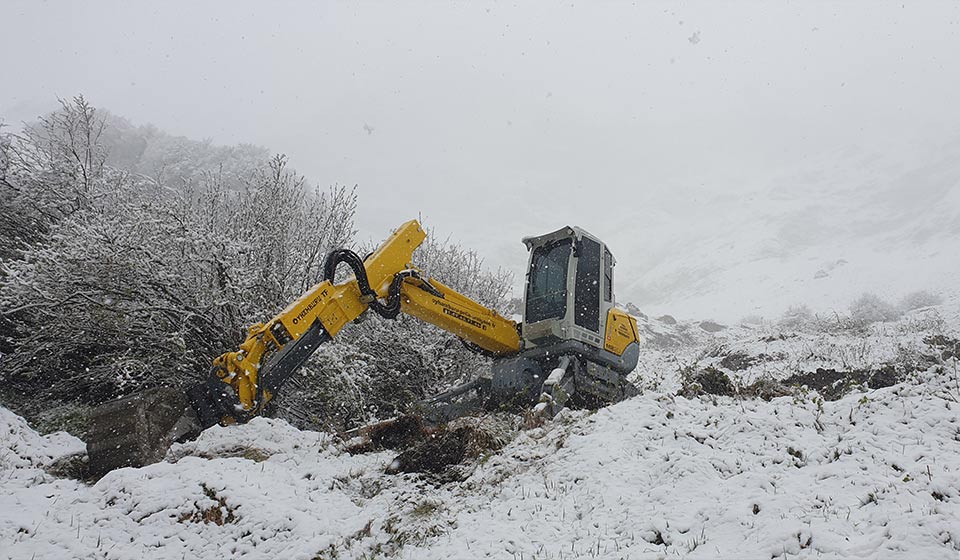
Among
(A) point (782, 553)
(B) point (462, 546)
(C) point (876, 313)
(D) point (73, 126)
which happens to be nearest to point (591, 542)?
(B) point (462, 546)

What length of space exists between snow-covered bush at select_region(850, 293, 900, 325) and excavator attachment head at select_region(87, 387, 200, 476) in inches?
1444

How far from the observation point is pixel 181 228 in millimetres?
10438

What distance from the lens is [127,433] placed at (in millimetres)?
6395

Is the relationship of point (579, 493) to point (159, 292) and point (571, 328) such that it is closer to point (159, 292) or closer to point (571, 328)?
point (571, 328)

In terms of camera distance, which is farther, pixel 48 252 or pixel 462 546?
pixel 48 252

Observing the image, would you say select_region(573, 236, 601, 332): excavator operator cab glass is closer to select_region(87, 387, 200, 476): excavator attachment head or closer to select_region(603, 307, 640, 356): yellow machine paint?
select_region(603, 307, 640, 356): yellow machine paint

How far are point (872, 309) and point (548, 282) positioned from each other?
37.0 metres

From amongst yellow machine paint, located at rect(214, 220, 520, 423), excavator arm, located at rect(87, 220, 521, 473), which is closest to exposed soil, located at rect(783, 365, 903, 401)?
yellow machine paint, located at rect(214, 220, 520, 423)

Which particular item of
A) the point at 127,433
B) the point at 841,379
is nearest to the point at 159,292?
the point at 127,433

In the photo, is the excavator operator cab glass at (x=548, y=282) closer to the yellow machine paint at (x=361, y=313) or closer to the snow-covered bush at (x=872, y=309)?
the yellow machine paint at (x=361, y=313)

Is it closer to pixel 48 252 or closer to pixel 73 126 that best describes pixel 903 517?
pixel 48 252

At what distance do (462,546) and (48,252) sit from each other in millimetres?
8514

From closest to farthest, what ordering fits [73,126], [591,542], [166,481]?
[591,542]
[166,481]
[73,126]

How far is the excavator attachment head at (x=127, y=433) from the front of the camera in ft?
20.9
